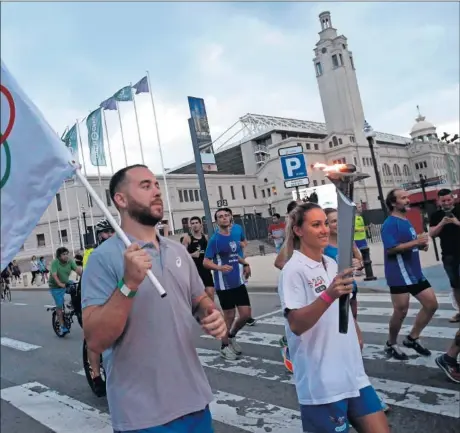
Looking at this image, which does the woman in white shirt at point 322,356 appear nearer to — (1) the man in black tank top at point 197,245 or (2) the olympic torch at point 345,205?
(2) the olympic torch at point 345,205

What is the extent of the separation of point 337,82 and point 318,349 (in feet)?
305

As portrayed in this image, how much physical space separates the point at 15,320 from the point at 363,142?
7797cm

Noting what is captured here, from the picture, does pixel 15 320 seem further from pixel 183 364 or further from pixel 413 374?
pixel 183 364

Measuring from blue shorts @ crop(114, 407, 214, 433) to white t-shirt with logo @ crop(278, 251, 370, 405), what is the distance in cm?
66

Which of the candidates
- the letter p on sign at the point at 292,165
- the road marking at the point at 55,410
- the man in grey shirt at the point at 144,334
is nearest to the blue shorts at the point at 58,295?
the road marking at the point at 55,410

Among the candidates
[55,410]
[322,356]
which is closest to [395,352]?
[322,356]

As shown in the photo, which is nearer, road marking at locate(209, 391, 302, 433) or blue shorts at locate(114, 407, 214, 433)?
blue shorts at locate(114, 407, 214, 433)

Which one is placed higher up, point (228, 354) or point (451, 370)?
point (228, 354)

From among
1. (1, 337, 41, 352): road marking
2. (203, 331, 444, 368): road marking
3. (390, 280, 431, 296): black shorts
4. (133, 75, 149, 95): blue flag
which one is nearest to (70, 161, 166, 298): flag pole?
(390, 280, 431, 296): black shorts

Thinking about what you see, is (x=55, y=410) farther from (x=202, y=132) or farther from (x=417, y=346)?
(x=202, y=132)

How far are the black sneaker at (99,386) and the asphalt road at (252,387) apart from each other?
0.30 feet

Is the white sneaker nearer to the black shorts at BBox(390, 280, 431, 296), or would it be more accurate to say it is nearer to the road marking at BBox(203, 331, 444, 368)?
the road marking at BBox(203, 331, 444, 368)

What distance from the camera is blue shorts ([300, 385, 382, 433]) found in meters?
2.67

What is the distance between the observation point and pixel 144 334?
2305mm
